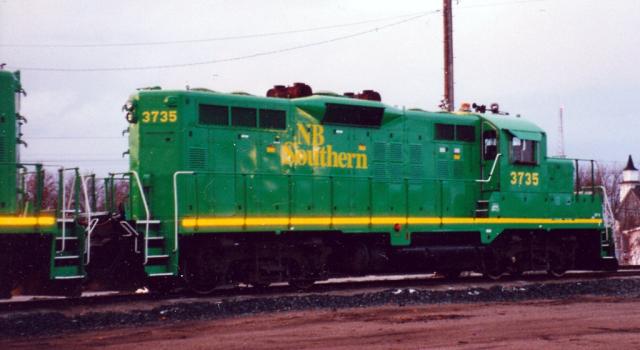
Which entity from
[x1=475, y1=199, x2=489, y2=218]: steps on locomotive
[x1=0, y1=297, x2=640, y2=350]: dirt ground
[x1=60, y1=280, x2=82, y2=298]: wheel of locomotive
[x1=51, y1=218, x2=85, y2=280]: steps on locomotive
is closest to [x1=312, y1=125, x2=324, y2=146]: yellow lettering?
[x1=475, y1=199, x2=489, y2=218]: steps on locomotive

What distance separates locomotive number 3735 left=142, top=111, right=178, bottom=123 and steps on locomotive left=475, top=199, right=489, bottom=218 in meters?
7.47

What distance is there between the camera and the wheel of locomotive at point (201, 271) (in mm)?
15258

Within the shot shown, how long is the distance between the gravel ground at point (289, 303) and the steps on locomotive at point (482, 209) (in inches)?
106

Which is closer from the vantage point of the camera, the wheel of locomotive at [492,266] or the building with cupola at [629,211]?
the wheel of locomotive at [492,266]

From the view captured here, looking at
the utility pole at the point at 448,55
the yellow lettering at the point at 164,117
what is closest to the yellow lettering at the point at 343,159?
the yellow lettering at the point at 164,117

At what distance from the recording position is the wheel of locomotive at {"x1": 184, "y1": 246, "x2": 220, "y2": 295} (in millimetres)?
15258

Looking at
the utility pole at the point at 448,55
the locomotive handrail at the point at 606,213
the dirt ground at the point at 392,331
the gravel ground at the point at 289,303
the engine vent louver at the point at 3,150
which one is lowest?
A: the dirt ground at the point at 392,331

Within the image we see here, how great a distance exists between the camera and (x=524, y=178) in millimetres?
20125

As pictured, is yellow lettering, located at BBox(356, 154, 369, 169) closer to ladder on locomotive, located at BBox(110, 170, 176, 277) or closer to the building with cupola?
ladder on locomotive, located at BBox(110, 170, 176, 277)

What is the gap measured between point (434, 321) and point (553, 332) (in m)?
1.77

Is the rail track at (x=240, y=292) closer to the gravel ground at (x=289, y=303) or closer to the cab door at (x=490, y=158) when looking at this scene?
the gravel ground at (x=289, y=303)

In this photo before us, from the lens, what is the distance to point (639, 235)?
78625 millimetres

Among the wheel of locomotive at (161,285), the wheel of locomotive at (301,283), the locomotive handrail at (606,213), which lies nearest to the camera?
the wheel of locomotive at (161,285)

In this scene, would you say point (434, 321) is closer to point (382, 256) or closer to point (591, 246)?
point (382, 256)
